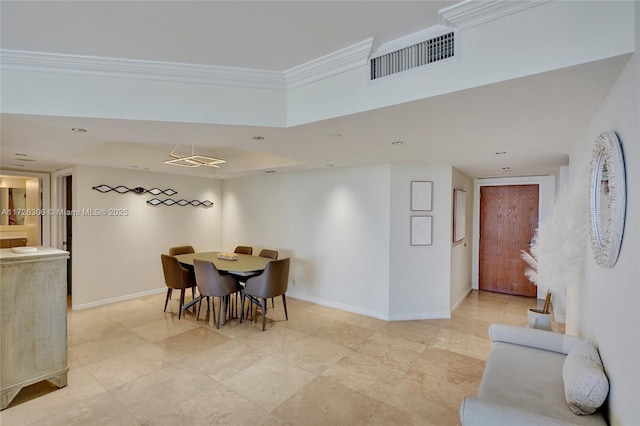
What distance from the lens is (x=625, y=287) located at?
1408 mm

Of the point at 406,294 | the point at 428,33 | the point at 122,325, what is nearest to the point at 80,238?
the point at 122,325

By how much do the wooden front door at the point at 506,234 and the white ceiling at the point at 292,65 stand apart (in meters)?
2.67

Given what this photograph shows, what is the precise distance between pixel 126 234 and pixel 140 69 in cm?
381

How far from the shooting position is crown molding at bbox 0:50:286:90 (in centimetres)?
212

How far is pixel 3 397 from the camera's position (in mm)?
2334

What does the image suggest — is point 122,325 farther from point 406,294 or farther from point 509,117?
point 509,117

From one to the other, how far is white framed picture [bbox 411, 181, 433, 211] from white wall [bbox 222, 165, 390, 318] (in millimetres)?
385

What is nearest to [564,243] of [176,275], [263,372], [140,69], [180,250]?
[263,372]

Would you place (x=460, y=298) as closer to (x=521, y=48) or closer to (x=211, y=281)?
(x=211, y=281)

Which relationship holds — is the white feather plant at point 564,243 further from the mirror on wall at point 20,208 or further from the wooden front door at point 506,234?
the mirror on wall at point 20,208

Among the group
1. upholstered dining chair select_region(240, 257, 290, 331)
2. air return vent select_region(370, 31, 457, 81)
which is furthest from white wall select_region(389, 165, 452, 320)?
air return vent select_region(370, 31, 457, 81)

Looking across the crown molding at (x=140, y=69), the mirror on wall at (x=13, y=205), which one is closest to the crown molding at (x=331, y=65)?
the crown molding at (x=140, y=69)

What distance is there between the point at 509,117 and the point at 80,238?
18.9ft

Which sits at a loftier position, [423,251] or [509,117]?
[509,117]
